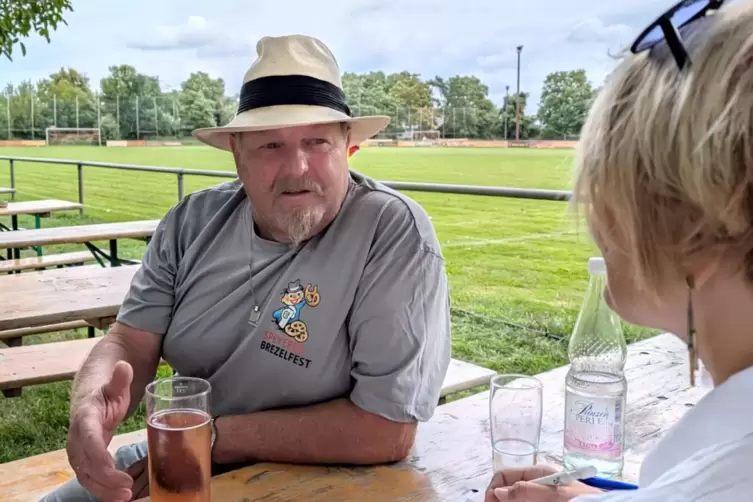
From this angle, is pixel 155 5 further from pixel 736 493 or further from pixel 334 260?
pixel 736 493

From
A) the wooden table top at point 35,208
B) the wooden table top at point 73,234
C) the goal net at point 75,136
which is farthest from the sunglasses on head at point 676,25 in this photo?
the goal net at point 75,136

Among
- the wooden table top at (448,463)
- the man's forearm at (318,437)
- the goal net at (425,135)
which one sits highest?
the goal net at (425,135)

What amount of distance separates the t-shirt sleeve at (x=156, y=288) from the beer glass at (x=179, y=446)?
612mm

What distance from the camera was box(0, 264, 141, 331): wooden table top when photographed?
9.33 feet

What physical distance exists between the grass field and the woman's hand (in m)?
0.33

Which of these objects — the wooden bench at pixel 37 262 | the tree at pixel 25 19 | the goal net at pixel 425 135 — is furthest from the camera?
the goal net at pixel 425 135

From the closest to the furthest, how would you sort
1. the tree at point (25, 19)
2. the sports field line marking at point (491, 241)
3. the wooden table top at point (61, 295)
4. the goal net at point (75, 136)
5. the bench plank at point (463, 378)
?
the bench plank at point (463, 378) → the wooden table top at point (61, 295) → the tree at point (25, 19) → the sports field line marking at point (491, 241) → the goal net at point (75, 136)

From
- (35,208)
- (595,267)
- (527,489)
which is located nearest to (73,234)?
(35,208)

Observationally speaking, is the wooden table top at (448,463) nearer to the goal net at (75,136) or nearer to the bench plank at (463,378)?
the bench plank at (463,378)

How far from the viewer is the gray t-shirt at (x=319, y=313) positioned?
1332 millimetres

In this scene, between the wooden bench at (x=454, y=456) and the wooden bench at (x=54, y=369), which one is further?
the wooden bench at (x=54, y=369)

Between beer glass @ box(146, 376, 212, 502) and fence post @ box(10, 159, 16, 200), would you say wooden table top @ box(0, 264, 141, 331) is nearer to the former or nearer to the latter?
beer glass @ box(146, 376, 212, 502)

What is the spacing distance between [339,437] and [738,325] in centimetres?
76

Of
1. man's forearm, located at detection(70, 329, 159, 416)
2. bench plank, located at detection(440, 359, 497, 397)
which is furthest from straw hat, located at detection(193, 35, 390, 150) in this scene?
bench plank, located at detection(440, 359, 497, 397)
